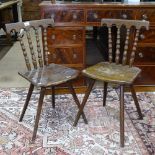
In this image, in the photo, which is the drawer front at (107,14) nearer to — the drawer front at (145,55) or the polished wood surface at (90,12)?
the polished wood surface at (90,12)

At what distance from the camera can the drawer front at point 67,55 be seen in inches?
107

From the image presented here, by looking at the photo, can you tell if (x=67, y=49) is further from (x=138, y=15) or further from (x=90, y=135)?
(x=90, y=135)

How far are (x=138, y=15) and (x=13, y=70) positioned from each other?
182 centimetres

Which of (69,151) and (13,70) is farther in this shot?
(13,70)

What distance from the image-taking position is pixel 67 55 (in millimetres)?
2750

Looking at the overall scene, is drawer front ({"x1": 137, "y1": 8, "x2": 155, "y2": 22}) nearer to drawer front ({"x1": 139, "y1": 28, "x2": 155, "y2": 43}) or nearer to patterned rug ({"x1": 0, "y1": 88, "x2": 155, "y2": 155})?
drawer front ({"x1": 139, "y1": 28, "x2": 155, "y2": 43})

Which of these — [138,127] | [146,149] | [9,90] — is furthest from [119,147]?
[9,90]

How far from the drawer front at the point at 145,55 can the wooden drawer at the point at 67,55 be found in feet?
1.97

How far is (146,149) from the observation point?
188 centimetres

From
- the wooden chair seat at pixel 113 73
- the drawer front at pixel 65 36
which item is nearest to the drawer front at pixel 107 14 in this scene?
the drawer front at pixel 65 36

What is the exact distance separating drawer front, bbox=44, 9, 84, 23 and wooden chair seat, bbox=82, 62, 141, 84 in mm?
647

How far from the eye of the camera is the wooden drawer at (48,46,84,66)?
8.93 ft

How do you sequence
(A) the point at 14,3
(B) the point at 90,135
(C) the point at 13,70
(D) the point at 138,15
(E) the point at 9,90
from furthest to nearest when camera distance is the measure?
(A) the point at 14,3, (C) the point at 13,70, (E) the point at 9,90, (D) the point at 138,15, (B) the point at 90,135

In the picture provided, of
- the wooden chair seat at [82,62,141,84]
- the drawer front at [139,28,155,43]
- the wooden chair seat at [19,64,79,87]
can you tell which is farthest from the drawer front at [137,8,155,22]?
the wooden chair seat at [19,64,79,87]
